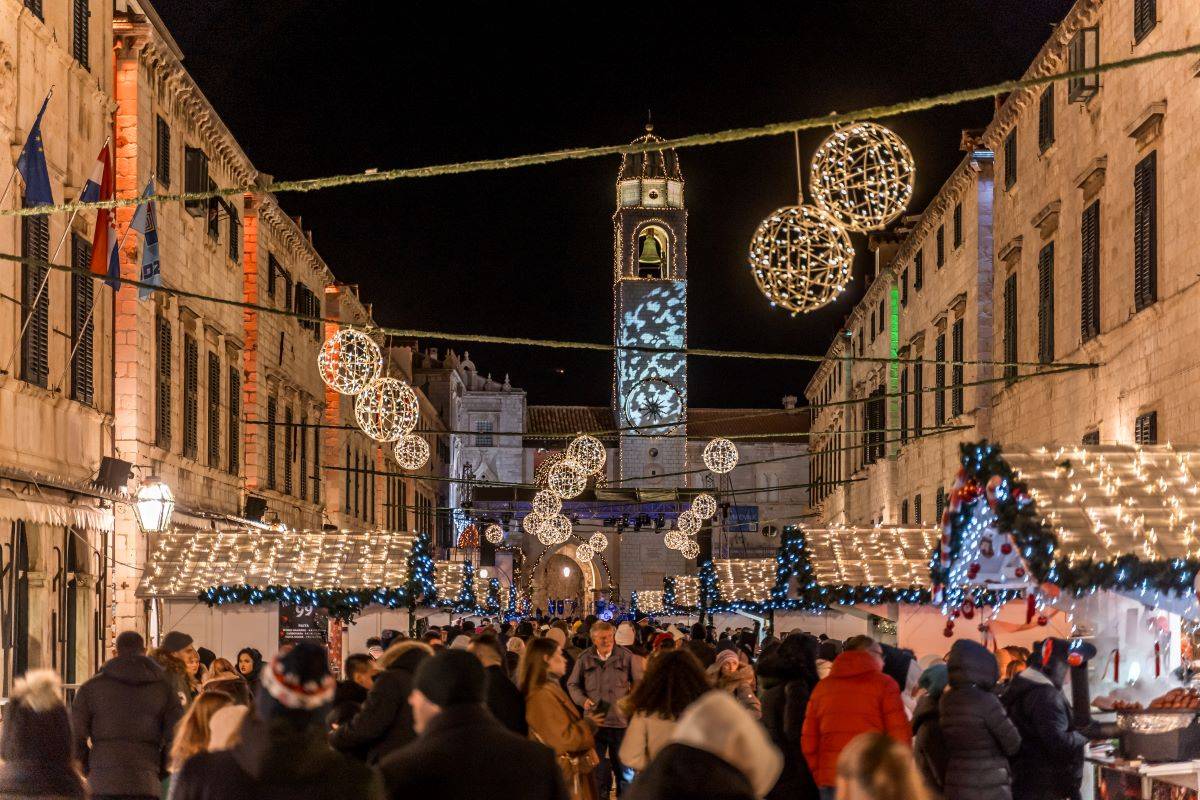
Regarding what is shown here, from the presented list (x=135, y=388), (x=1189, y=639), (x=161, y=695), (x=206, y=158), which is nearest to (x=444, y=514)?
(x=206, y=158)

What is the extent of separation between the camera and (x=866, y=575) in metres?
21.3

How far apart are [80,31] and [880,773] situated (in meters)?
18.9


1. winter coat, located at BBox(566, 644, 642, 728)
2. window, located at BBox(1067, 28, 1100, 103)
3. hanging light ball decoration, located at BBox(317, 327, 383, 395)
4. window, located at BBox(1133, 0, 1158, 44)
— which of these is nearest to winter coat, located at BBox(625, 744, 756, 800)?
winter coat, located at BBox(566, 644, 642, 728)

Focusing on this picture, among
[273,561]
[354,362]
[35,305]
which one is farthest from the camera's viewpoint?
[273,561]

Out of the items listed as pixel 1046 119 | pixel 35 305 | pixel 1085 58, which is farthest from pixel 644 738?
pixel 1046 119

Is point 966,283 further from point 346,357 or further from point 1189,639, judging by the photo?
point 1189,639

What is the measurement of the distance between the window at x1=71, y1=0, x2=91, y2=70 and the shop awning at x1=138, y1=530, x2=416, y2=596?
20.3ft

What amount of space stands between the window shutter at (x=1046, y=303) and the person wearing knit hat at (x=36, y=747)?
17973 millimetres

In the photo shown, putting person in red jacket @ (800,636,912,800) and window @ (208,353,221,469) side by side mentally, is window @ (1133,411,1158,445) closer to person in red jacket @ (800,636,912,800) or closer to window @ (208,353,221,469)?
person in red jacket @ (800,636,912,800)

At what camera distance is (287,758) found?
5410 mm

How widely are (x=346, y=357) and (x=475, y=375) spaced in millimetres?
73225

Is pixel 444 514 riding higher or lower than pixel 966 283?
lower

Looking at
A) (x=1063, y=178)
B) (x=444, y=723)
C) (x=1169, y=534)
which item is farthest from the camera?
(x=1063, y=178)

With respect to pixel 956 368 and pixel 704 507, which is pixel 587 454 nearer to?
pixel 956 368
